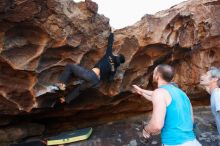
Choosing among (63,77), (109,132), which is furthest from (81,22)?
(109,132)

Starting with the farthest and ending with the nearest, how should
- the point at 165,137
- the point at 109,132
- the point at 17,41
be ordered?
the point at 109,132
the point at 17,41
the point at 165,137

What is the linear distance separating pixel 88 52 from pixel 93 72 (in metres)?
0.99

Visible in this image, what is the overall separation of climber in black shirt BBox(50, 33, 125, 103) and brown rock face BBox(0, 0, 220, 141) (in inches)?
20.1

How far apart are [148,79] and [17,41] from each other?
3.57 meters

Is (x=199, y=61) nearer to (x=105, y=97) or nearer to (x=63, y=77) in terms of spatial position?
(x=105, y=97)

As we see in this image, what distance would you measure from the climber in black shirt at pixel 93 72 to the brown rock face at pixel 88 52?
1.67 feet

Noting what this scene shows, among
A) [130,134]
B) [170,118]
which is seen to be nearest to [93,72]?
[130,134]

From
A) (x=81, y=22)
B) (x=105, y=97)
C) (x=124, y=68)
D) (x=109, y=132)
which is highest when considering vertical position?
(x=81, y=22)

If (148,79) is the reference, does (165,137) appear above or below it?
above

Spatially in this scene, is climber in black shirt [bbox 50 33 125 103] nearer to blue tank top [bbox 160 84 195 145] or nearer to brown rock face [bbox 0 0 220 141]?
brown rock face [bbox 0 0 220 141]

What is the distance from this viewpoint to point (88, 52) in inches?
275

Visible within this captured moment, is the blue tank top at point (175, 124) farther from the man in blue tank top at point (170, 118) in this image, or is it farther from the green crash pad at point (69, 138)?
the green crash pad at point (69, 138)

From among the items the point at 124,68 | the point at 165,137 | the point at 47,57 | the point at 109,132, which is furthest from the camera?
the point at 109,132

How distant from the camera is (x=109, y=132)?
7.84 meters
